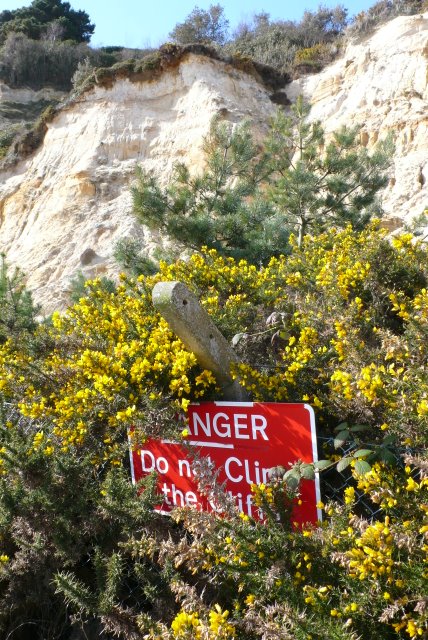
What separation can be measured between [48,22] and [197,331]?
33.1 m

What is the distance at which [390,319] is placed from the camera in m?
3.07

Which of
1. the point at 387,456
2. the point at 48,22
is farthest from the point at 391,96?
the point at 48,22

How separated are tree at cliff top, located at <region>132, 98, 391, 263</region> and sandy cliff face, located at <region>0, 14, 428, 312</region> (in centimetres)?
344

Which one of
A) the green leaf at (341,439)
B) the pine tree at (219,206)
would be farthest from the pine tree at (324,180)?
the green leaf at (341,439)

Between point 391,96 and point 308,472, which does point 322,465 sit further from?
point 391,96

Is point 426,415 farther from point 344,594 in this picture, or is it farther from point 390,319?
point 390,319

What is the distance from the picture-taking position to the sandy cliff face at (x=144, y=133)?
12.7 m

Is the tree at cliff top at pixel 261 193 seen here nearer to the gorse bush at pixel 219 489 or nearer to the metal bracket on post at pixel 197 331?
the gorse bush at pixel 219 489

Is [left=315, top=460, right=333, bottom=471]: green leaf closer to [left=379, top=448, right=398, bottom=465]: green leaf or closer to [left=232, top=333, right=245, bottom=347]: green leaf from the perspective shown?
[left=379, top=448, right=398, bottom=465]: green leaf

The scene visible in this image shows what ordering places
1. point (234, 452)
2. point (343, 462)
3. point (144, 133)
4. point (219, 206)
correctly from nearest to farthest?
point (343, 462) → point (234, 452) → point (219, 206) → point (144, 133)

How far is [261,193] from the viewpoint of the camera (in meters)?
8.59

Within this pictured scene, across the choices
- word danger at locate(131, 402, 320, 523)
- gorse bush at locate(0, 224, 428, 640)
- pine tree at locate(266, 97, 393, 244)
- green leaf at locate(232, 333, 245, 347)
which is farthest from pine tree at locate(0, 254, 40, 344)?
pine tree at locate(266, 97, 393, 244)

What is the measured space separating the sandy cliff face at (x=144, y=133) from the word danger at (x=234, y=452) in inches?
390

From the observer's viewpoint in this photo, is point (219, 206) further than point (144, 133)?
No
